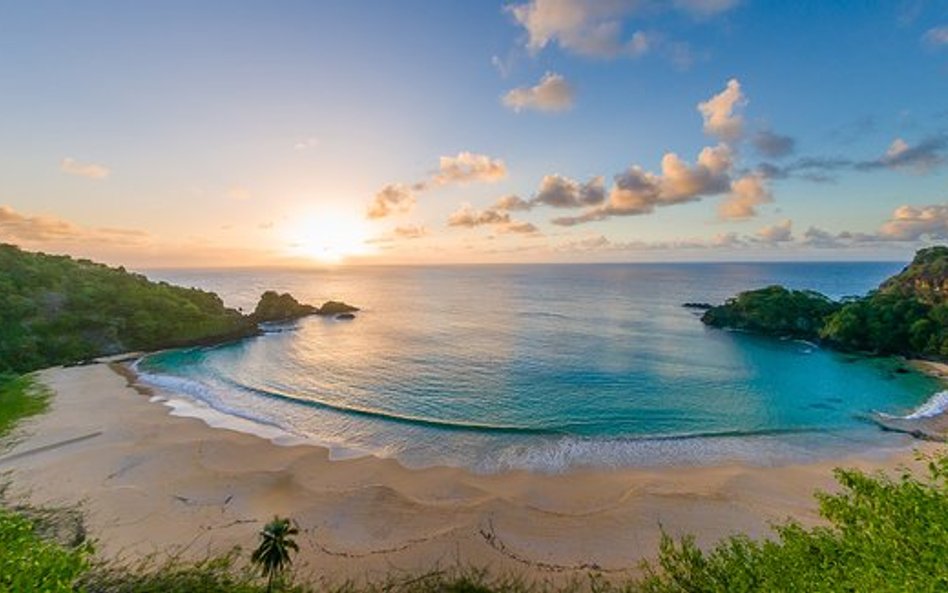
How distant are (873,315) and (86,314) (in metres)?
156

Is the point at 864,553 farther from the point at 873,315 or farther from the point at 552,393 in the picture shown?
the point at 873,315

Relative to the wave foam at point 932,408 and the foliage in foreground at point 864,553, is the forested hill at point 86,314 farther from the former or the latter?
the wave foam at point 932,408

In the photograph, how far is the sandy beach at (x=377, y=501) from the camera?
29375 mm

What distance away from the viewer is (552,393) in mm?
62938

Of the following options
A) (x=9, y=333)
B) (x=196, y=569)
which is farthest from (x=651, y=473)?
(x=9, y=333)

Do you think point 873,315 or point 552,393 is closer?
point 552,393

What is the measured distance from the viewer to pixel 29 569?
13461 millimetres

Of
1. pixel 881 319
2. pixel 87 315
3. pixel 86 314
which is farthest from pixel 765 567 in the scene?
pixel 86 314

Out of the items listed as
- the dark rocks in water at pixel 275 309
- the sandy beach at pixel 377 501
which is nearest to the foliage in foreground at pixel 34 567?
the sandy beach at pixel 377 501

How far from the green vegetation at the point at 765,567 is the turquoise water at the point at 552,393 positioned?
1799 centimetres

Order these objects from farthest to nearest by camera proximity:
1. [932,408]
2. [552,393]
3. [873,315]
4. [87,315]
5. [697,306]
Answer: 1. [697,306]
2. [873,315]
3. [87,315]
4. [552,393]
5. [932,408]

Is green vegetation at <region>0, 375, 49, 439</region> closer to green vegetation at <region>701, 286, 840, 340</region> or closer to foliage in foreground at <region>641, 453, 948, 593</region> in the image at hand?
foliage in foreground at <region>641, 453, 948, 593</region>

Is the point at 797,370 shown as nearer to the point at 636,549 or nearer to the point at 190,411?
the point at 636,549

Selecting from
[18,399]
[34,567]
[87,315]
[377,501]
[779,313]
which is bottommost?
[377,501]
